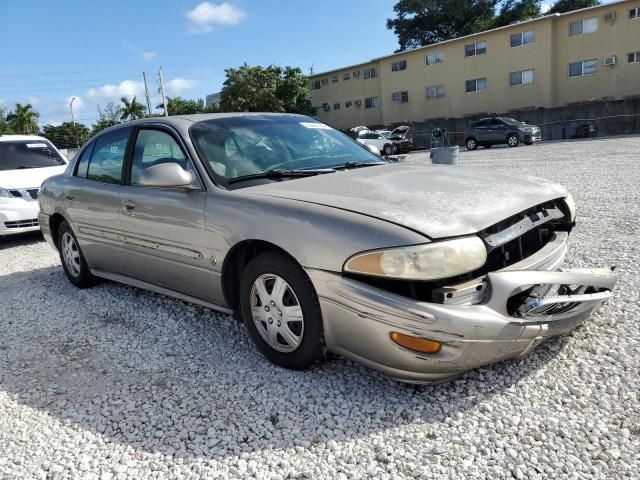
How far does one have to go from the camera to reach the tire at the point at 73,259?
4.88 m

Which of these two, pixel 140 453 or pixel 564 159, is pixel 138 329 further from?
pixel 564 159

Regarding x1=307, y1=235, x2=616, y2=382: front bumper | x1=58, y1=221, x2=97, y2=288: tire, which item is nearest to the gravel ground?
x1=307, y1=235, x2=616, y2=382: front bumper

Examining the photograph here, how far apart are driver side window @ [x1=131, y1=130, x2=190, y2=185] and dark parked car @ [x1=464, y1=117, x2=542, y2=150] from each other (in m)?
24.6

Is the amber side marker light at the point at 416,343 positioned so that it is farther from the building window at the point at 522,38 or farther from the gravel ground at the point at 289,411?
the building window at the point at 522,38

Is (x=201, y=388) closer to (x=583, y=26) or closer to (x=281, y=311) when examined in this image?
(x=281, y=311)

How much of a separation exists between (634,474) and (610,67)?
33887 millimetres

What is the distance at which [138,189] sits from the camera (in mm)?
3883

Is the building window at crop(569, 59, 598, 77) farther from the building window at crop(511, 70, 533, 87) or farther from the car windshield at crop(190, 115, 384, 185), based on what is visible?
the car windshield at crop(190, 115, 384, 185)

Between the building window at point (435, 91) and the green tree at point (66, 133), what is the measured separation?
46.7 m

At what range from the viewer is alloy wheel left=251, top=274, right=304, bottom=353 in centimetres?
288

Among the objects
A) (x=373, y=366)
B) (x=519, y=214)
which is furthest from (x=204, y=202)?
(x=519, y=214)

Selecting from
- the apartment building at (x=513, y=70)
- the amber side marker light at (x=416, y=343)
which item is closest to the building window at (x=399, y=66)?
the apartment building at (x=513, y=70)

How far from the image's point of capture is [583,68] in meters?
31.2

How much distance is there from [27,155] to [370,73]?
118 feet
